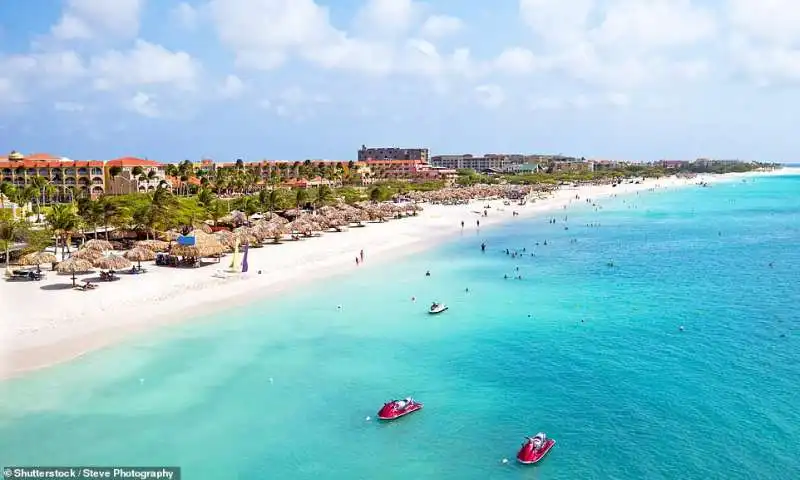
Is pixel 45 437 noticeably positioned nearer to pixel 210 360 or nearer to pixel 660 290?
pixel 210 360

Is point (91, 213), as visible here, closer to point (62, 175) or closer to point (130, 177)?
point (130, 177)

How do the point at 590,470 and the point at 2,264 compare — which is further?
the point at 2,264

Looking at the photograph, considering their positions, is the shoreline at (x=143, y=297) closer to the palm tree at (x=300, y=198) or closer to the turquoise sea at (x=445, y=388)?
the turquoise sea at (x=445, y=388)

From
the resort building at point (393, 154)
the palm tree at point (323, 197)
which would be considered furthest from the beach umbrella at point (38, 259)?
the resort building at point (393, 154)

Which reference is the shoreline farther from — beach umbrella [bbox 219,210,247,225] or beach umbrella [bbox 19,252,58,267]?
beach umbrella [bbox 219,210,247,225]

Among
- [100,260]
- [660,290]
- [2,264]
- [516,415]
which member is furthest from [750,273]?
[2,264]
